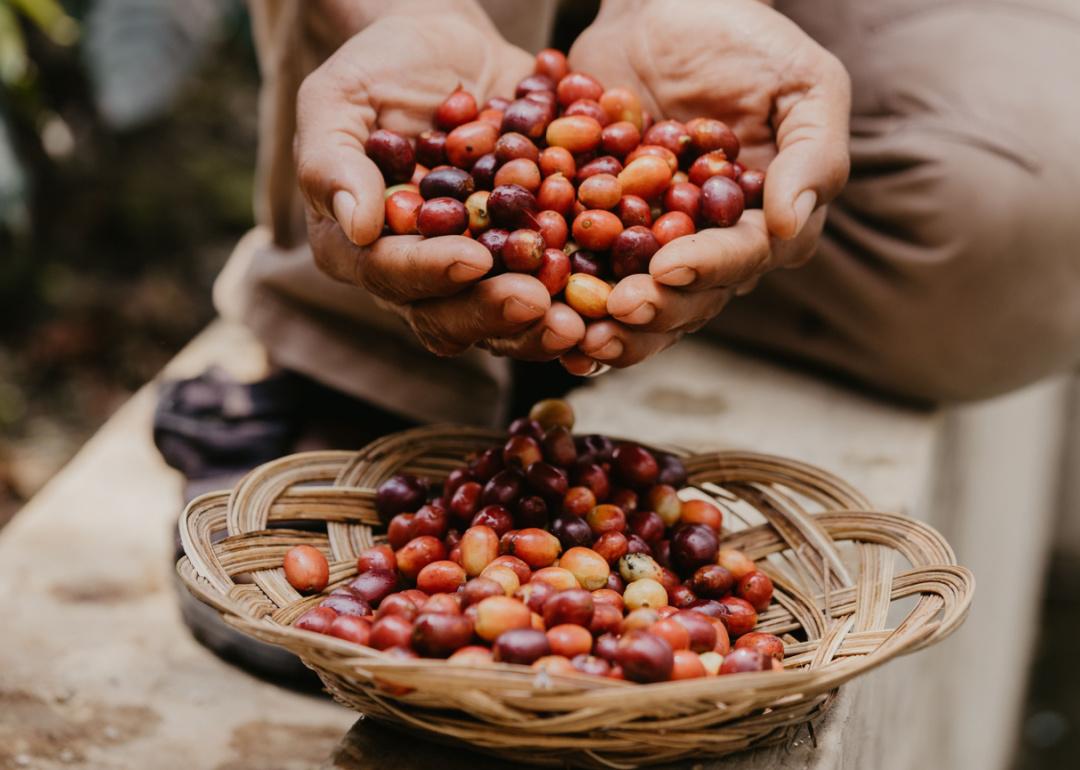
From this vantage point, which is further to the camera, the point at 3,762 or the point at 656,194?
the point at 3,762

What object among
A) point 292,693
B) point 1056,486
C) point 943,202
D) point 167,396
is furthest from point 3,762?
point 1056,486

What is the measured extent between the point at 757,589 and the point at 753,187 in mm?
500

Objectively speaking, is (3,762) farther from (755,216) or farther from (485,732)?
(755,216)

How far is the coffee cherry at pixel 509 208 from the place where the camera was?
51.8 inches

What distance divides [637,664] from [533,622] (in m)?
0.14

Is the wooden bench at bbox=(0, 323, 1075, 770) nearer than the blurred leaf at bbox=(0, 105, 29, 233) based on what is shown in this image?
Yes

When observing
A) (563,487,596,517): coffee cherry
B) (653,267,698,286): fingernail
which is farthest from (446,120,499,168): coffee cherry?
(563,487,596,517): coffee cherry

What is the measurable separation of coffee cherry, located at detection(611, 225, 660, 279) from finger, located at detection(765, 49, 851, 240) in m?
0.16

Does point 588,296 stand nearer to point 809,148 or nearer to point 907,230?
point 809,148

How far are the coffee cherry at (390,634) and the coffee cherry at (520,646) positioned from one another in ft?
0.33

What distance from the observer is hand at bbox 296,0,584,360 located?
123 cm

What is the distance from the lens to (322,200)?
1.33 metres

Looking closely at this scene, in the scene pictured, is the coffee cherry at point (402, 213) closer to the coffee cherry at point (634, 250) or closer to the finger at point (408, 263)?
the finger at point (408, 263)

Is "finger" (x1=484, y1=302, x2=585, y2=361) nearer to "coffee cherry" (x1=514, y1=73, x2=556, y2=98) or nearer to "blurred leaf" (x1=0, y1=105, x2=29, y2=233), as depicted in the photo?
"coffee cherry" (x1=514, y1=73, x2=556, y2=98)
